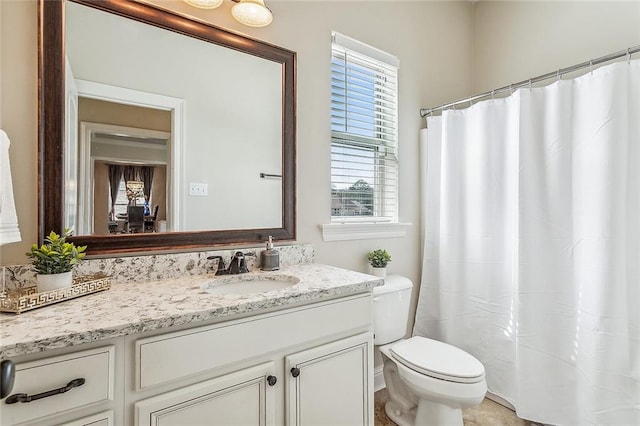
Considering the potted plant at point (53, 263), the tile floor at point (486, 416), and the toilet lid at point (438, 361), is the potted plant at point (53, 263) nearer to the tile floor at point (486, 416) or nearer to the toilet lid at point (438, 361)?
the toilet lid at point (438, 361)

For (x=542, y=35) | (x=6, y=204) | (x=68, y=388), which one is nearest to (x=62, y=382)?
(x=68, y=388)

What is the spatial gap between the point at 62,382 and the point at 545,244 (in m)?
1.97

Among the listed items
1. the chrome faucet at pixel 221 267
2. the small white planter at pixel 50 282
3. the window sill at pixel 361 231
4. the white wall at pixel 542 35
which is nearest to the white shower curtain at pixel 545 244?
the window sill at pixel 361 231

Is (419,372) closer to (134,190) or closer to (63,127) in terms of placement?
(134,190)

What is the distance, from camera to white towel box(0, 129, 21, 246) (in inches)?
35.9

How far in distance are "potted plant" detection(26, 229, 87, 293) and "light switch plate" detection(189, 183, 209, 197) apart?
0.49m

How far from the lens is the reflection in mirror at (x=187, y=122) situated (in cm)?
120

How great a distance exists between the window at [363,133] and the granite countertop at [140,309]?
0.76m

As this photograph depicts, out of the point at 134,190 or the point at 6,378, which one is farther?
the point at 134,190

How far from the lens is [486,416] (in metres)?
1.82

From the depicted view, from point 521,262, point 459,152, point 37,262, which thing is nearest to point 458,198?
point 459,152

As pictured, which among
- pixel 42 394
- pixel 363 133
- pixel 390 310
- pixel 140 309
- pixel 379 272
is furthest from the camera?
pixel 363 133

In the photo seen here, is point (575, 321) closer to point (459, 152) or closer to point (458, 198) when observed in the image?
point (458, 198)

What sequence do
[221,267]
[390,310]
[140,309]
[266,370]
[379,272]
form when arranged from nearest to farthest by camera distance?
[140,309], [266,370], [221,267], [390,310], [379,272]
